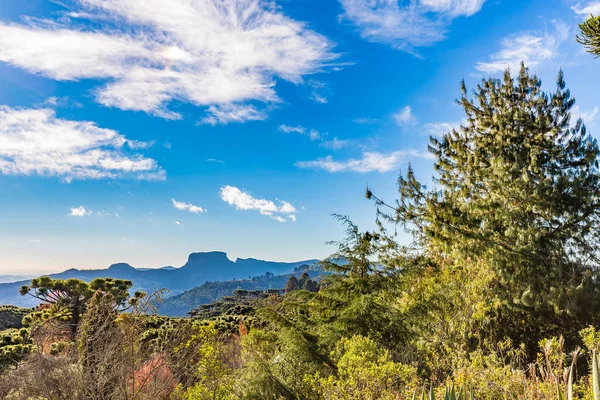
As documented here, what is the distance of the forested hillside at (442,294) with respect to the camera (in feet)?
23.2

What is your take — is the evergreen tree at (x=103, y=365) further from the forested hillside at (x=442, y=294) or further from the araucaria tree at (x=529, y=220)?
the araucaria tree at (x=529, y=220)

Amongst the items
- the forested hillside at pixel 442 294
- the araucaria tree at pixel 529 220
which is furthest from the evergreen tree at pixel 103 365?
the araucaria tree at pixel 529 220

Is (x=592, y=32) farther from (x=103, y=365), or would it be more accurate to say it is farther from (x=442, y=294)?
(x=103, y=365)

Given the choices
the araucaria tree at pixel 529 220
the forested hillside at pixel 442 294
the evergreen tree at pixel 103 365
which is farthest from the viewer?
the araucaria tree at pixel 529 220

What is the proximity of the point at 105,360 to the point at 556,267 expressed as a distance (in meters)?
9.38

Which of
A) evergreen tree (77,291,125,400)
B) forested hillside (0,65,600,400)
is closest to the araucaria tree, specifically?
forested hillside (0,65,600,400)

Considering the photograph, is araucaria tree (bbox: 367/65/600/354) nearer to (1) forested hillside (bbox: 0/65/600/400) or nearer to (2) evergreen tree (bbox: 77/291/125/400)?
(1) forested hillside (bbox: 0/65/600/400)

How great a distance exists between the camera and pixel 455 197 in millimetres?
10586

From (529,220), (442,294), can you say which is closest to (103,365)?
(442,294)

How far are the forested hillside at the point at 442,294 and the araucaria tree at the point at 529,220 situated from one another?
0.11ft

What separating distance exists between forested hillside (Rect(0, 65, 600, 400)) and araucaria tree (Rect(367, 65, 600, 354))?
3 centimetres

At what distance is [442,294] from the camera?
29.0 feet

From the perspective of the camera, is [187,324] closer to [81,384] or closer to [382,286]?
[81,384]

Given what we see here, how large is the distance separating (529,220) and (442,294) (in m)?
2.80
